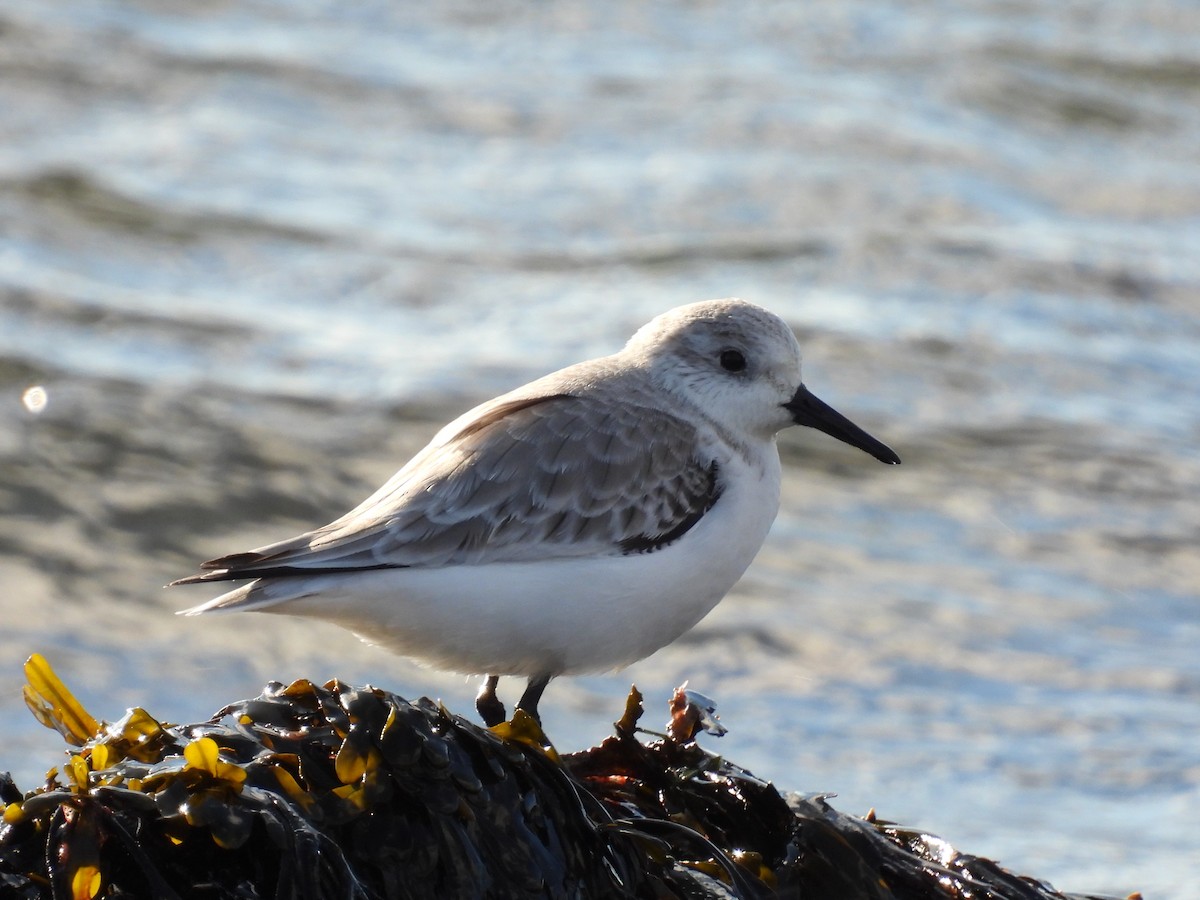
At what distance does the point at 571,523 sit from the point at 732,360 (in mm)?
814

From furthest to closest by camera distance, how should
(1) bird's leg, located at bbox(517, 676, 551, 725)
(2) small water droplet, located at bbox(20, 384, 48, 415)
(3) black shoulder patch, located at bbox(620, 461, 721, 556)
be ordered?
(2) small water droplet, located at bbox(20, 384, 48, 415) → (3) black shoulder patch, located at bbox(620, 461, 721, 556) → (1) bird's leg, located at bbox(517, 676, 551, 725)

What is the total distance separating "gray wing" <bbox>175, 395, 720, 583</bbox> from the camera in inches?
167

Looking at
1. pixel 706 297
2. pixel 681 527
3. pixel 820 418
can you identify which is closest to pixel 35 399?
pixel 706 297

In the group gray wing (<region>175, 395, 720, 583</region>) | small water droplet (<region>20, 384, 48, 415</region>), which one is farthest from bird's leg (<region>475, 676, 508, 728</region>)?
small water droplet (<region>20, 384, 48, 415</region>)

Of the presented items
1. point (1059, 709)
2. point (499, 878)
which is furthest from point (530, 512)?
point (1059, 709)

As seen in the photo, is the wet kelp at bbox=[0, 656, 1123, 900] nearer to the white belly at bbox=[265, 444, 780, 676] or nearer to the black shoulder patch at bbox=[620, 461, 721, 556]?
the white belly at bbox=[265, 444, 780, 676]

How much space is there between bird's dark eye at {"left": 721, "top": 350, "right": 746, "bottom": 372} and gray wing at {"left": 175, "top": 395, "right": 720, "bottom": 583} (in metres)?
0.28

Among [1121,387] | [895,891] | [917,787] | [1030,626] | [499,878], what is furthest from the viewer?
[1121,387]

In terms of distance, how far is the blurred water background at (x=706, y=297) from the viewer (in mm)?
6887

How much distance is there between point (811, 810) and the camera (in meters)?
3.72

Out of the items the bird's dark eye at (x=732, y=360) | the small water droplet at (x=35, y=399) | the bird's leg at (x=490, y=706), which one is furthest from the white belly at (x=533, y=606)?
the small water droplet at (x=35, y=399)

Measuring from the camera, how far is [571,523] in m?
4.42

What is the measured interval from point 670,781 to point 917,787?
2.70 m

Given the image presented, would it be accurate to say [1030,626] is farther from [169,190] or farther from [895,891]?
[169,190]
